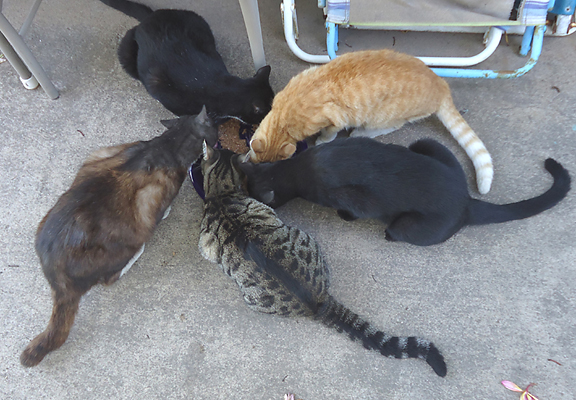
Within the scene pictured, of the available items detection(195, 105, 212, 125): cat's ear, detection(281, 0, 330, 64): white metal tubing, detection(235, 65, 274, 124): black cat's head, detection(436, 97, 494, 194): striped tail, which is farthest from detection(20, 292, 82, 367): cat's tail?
detection(436, 97, 494, 194): striped tail

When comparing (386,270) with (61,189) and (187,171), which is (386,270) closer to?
(187,171)

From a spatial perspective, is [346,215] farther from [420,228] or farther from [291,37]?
[291,37]

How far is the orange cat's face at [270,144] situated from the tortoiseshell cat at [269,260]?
5.5 inches

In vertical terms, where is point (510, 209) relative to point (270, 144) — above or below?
below

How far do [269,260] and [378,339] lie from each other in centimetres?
75

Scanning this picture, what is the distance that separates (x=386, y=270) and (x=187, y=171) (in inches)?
52.6

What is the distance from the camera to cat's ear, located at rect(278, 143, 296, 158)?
1.86 metres

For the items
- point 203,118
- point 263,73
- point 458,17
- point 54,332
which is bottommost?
point 54,332

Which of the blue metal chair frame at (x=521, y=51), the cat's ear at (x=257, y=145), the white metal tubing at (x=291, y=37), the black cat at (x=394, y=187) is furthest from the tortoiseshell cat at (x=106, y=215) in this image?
the blue metal chair frame at (x=521, y=51)

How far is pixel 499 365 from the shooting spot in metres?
1.83

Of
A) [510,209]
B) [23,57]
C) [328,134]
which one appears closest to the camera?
[510,209]

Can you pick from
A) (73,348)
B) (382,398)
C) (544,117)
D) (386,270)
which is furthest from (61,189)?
(544,117)

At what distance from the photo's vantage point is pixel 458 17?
197cm

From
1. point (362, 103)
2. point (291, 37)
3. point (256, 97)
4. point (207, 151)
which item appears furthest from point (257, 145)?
point (291, 37)
